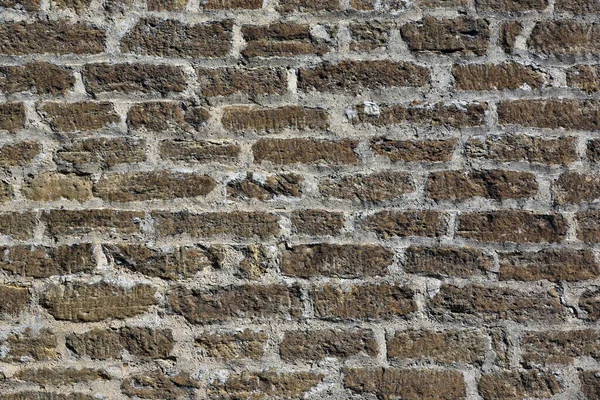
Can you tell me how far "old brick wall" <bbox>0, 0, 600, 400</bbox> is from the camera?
2.05 m

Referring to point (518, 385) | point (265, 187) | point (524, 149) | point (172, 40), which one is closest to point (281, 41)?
point (172, 40)

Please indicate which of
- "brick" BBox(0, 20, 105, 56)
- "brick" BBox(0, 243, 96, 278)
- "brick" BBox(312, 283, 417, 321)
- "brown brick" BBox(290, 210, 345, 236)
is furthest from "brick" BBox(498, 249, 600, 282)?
"brick" BBox(0, 20, 105, 56)

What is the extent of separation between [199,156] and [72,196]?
38 centimetres

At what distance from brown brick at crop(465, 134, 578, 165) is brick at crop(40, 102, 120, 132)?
1.05m

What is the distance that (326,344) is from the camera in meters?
2.06

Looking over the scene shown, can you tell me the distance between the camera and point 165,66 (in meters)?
2.10

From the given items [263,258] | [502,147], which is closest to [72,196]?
[263,258]

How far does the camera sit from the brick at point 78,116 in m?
2.09

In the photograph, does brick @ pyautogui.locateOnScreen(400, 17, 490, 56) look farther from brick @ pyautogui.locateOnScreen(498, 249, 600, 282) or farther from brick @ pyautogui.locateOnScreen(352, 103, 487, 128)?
brick @ pyautogui.locateOnScreen(498, 249, 600, 282)

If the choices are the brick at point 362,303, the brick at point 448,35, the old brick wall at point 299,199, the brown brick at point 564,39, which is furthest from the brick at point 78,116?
the brown brick at point 564,39

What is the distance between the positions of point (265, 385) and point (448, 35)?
3.75 ft

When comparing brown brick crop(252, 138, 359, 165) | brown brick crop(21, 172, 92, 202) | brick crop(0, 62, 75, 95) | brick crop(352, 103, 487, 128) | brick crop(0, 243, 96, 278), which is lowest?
brick crop(0, 243, 96, 278)

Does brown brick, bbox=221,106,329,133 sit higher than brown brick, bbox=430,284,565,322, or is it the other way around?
brown brick, bbox=221,106,329,133

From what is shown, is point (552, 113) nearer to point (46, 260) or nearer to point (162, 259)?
point (162, 259)
